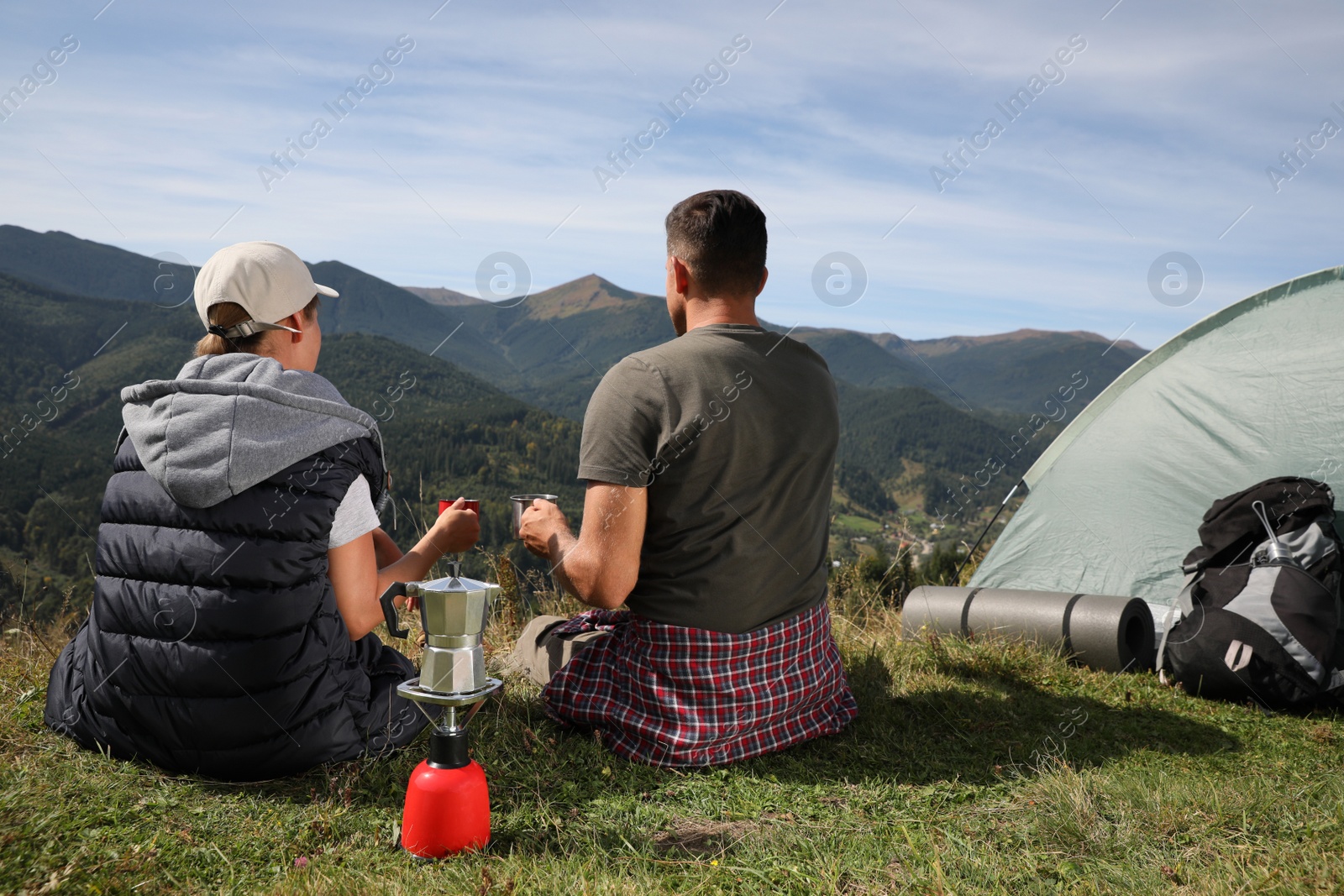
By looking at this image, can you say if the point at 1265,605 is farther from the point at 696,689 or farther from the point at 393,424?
the point at 393,424

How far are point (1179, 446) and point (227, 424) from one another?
201 inches

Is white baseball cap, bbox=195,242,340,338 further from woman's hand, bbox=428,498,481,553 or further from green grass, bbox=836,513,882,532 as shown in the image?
green grass, bbox=836,513,882,532

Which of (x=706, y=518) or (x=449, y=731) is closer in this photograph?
(x=449, y=731)

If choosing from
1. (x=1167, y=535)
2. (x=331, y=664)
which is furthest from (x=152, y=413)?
(x=1167, y=535)

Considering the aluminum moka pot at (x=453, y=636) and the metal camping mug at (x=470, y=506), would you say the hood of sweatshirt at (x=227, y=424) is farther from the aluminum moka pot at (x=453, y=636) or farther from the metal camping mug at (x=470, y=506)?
the aluminum moka pot at (x=453, y=636)

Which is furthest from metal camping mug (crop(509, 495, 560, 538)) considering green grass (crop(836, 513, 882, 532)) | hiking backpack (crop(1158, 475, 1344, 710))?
green grass (crop(836, 513, 882, 532))

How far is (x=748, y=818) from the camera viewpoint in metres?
2.56

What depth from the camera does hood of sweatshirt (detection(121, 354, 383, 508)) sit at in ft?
7.62

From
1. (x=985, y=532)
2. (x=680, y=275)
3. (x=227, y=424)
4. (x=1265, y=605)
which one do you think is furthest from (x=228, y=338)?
(x=985, y=532)

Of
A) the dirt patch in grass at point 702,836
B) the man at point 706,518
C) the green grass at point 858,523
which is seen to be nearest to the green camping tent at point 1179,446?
the man at point 706,518

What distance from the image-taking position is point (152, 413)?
244 cm

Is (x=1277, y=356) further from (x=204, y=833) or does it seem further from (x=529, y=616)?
(x=204, y=833)

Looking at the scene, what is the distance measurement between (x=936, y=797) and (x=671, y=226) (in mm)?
2036

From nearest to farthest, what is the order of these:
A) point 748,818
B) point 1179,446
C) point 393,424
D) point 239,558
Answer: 1. point 239,558
2. point 748,818
3. point 1179,446
4. point 393,424
